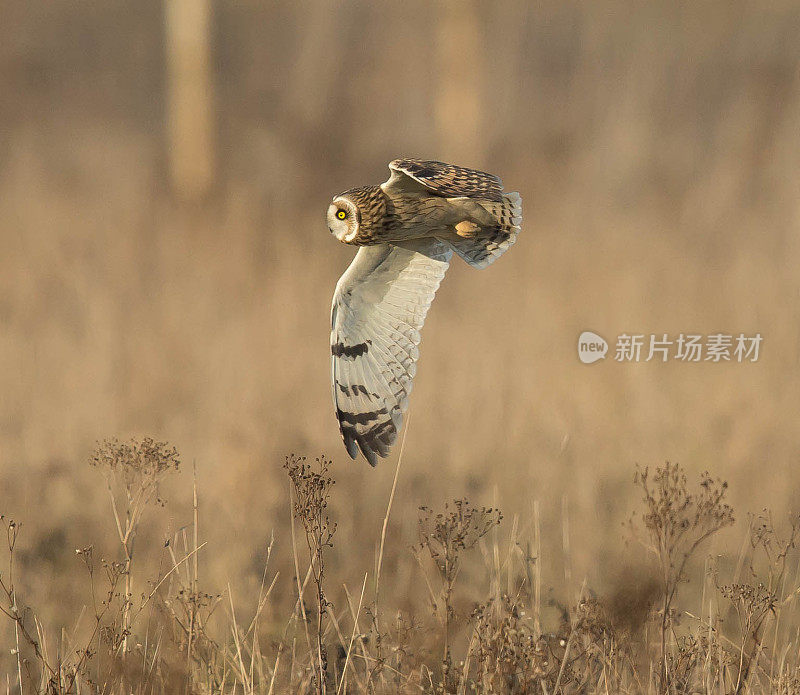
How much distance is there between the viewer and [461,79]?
30.5 ft

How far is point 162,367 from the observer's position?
5270 mm

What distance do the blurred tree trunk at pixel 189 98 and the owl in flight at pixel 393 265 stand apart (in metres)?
5.59

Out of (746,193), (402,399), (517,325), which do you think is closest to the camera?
(402,399)

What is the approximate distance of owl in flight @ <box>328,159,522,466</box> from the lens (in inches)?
111

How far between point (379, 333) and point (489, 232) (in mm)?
458

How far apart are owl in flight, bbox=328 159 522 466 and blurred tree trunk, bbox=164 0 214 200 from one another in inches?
220

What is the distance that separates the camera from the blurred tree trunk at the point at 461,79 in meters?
9.14

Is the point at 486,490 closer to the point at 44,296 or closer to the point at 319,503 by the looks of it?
the point at 319,503

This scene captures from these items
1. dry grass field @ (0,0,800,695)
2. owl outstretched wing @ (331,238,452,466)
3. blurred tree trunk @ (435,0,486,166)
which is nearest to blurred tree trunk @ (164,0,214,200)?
dry grass field @ (0,0,800,695)

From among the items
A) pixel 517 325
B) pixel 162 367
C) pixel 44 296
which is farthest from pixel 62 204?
pixel 517 325

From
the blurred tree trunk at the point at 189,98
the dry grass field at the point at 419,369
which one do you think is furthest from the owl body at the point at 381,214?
the blurred tree trunk at the point at 189,98

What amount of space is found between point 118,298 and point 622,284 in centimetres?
302

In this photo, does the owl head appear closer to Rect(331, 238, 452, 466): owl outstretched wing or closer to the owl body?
the owl body

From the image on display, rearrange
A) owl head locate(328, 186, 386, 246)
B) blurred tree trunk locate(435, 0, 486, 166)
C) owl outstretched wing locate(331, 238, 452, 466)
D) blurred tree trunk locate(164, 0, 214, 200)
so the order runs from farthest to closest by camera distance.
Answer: blurred tree trunk locate(435, 0, 486, 166)
blurred tree trunk locate(164, 0, 214, 200)
owl outstretched wing locate(331, 238, 452, 466)
owl head locate(328, 186, 386, 246)
